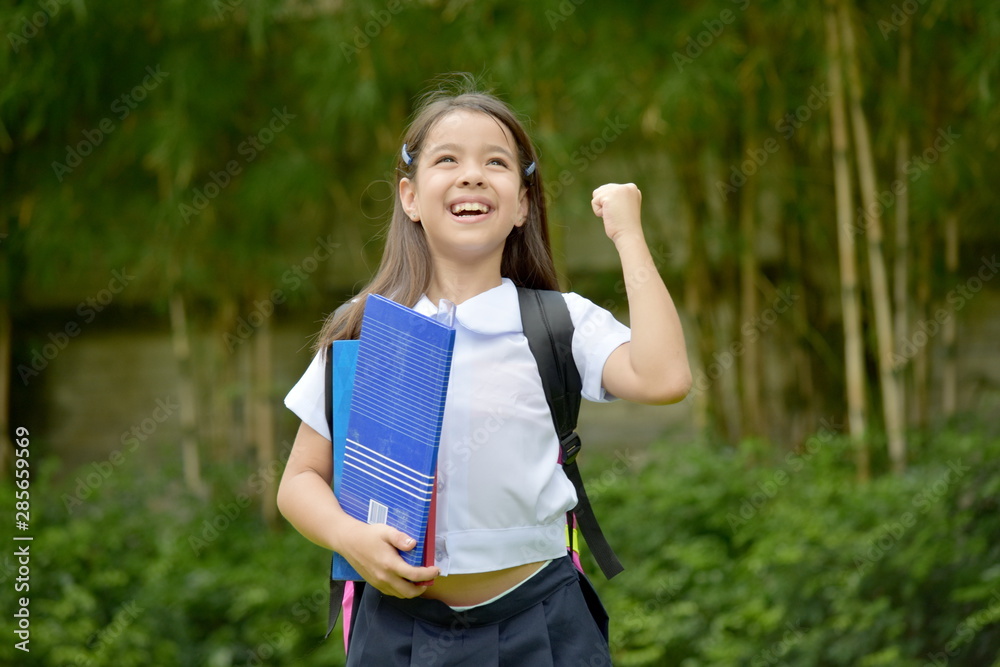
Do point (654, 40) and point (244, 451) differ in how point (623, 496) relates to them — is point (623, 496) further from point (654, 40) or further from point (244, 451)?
point (244, 451)

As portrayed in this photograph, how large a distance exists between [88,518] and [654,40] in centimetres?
317

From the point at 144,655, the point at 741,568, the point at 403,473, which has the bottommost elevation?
the point at 144,655

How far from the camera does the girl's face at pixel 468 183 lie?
129 centimetres

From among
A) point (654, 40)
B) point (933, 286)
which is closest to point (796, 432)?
point (933, 286)

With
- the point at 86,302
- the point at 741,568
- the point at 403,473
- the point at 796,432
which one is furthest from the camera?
the point at 86,302

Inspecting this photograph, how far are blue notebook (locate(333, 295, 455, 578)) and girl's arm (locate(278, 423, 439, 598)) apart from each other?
0.05 feet

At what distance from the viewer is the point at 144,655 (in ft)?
11.9
